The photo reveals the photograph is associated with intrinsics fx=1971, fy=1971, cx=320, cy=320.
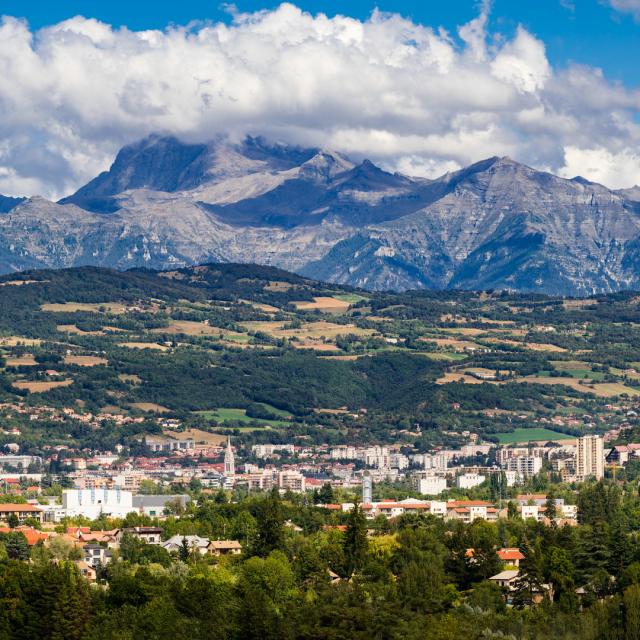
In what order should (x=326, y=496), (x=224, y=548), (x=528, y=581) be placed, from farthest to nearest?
(x=326, y=496), (x=224, y=548), (x=528, y=581)

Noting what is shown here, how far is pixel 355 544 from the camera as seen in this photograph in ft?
384

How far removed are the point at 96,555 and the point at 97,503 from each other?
51082 millimetres

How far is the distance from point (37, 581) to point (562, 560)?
29.0 m

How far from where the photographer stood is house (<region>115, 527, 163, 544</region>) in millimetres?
135750

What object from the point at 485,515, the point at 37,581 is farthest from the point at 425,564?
the point at 485,515

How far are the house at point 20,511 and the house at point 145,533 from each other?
20.9m

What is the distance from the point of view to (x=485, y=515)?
518 feet

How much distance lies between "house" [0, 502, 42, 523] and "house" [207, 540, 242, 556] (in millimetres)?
32251

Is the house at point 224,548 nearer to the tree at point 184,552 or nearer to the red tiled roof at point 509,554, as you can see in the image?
the tree at point 184,552

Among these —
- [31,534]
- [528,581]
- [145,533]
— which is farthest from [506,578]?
[31,534]

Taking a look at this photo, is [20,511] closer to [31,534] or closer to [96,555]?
[31,534]

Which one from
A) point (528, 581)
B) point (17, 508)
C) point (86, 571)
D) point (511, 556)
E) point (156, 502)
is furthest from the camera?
point (156, 502)

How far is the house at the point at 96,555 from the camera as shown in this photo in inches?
4985

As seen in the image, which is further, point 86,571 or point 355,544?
point 86,571
